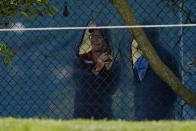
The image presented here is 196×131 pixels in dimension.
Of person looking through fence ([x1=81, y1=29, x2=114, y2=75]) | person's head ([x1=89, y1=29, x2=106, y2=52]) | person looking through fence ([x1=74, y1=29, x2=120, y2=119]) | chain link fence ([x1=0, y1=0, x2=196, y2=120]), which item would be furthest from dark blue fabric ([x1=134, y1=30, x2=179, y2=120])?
person's head ([x1=89, y1=29, x2=106, y2=52])

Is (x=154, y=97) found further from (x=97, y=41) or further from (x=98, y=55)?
(x=97, y=41)

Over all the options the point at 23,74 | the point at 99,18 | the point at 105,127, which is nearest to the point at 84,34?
the point at 99,18

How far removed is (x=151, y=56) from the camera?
3.80 meters

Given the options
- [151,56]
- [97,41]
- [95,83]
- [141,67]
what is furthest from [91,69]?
[151,56]

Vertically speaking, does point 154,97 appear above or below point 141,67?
below

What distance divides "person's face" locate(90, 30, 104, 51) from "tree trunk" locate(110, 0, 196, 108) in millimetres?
564

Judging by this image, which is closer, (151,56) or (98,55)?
(151,56)

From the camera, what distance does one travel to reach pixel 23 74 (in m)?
4.25

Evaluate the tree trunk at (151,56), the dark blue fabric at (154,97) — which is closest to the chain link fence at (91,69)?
the dark blue fabric at (154,97)

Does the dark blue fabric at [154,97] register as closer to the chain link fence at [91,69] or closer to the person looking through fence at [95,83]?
the chain link fence at [91,69]

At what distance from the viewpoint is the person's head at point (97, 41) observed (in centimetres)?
432

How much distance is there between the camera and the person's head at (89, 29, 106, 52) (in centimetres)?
432

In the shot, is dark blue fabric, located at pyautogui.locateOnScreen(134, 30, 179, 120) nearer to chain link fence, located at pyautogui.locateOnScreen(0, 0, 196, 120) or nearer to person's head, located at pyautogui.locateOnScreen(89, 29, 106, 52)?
chain link fence, located at pyautogui.locateOnScreen(0, 0, 196, 120)

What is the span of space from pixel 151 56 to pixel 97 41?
78 centimetres
